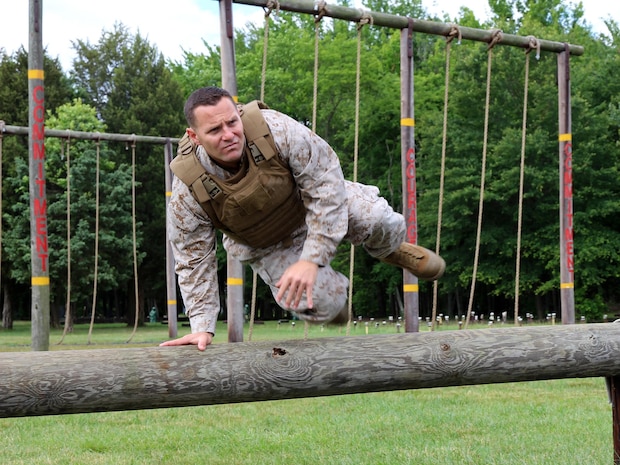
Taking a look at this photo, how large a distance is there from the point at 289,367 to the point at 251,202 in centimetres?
72

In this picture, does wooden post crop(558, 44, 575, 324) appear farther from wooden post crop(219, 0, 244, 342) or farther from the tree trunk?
the tree trunk

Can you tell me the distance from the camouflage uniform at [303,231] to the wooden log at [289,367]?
34 cm

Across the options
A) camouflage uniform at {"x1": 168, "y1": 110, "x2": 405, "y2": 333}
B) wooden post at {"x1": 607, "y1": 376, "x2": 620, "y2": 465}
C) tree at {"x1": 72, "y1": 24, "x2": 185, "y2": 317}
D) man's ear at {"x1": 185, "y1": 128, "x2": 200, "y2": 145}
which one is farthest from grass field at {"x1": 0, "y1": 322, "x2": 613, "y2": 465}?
tree at {"x1": 72, "y1": 24, "x2": 185, "y2": 317}

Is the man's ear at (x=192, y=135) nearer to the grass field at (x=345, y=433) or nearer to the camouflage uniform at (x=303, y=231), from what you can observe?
the camouflage uniform at (x=303, y=231)

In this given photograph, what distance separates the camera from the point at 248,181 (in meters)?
3.32

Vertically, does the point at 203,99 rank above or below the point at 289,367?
above

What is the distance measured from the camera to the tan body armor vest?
3279 mm

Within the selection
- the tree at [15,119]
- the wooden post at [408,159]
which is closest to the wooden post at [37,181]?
the wooden post at [408,159]

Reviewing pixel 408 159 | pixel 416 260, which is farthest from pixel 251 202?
pixel 408 159

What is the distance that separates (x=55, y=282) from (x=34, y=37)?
1988 cm

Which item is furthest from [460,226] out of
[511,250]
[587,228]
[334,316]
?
[334,316]

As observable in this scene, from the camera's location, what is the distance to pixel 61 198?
24.3m

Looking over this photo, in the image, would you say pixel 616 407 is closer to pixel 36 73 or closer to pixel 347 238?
pixel 347 238

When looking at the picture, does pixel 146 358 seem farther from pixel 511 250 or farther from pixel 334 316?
pixel 511 250
